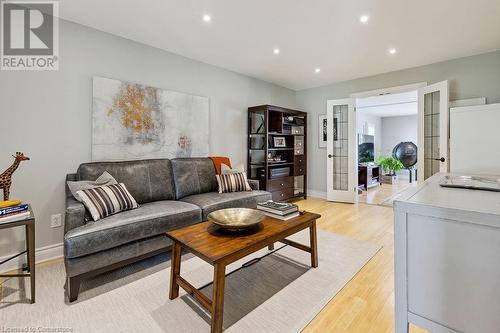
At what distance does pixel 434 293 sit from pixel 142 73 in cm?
347

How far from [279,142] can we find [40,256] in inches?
150

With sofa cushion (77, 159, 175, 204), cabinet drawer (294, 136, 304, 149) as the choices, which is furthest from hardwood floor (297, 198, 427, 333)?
cabinet drawer (294, 136, 304, 149)

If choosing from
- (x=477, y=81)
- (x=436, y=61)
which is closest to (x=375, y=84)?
(x=436, y=61)

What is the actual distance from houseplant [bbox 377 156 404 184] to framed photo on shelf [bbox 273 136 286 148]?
14.6 ft

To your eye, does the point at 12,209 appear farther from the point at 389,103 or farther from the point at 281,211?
the point at 389,103

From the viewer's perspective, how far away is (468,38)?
Answer: 9.96 ft

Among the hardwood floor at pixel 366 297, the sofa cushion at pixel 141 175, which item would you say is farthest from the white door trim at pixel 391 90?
the sofa cushion at pixel 141 175

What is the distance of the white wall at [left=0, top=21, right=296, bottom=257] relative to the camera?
224cm

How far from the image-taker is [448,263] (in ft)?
2.99

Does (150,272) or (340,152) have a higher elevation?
(340,152)

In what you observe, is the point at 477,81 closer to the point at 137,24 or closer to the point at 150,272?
the point at 137,24

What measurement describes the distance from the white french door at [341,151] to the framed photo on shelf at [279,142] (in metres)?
1.00

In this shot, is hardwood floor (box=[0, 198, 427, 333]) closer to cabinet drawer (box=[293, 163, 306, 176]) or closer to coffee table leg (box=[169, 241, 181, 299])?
coffee table leg (box=[169, 241, 181, 299])

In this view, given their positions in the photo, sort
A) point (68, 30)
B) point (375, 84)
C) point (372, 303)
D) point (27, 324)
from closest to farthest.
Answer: point (27, 324), point (372, 303), point (68, 30), point (375, 84)
